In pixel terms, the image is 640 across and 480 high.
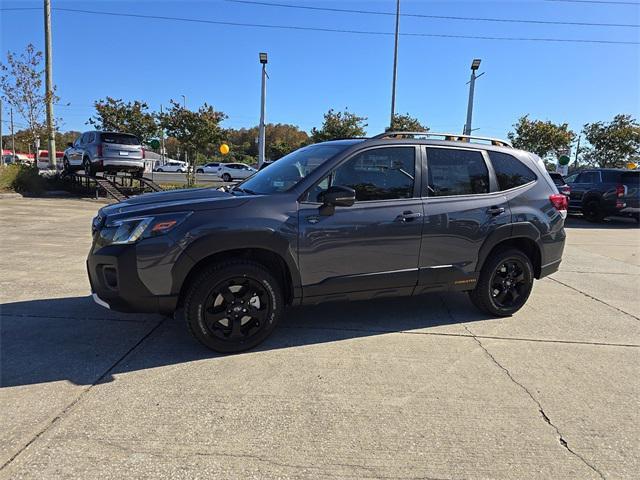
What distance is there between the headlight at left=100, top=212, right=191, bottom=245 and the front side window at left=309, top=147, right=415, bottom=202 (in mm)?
1209

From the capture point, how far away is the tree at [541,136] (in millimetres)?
32312

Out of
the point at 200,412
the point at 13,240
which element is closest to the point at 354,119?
the point at 13,240

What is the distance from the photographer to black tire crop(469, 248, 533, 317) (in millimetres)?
4848

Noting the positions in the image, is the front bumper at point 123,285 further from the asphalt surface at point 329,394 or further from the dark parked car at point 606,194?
the dark parked car at point 606,194

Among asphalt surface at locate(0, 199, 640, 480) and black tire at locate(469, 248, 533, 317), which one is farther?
black tire at locate(469, 248, 533, 317)

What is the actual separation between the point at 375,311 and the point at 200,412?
256 centimetres

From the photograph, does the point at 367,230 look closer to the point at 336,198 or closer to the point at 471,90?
the point at 336,198

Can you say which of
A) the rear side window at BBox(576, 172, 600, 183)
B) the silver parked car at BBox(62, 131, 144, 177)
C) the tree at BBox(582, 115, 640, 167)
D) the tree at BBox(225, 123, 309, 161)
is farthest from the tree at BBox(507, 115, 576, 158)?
the tree at BBox(225, 123, 309, 161)

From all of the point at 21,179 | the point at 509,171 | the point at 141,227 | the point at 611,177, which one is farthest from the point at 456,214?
the point at 21,179

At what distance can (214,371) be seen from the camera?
359cm

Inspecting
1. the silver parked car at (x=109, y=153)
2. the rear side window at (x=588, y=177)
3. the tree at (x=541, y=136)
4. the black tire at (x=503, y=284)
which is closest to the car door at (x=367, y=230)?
the black tire at (x=503, y=284)

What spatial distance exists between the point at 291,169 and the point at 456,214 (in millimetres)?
1665

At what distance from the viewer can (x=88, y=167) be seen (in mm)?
17812

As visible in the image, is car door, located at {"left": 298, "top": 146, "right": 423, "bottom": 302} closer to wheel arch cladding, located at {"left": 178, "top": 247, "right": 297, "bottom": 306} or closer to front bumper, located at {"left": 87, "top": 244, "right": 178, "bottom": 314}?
wheel arch cladding, located at {"left": 178, "top": 247, "right": 297, "bottom": 306}
